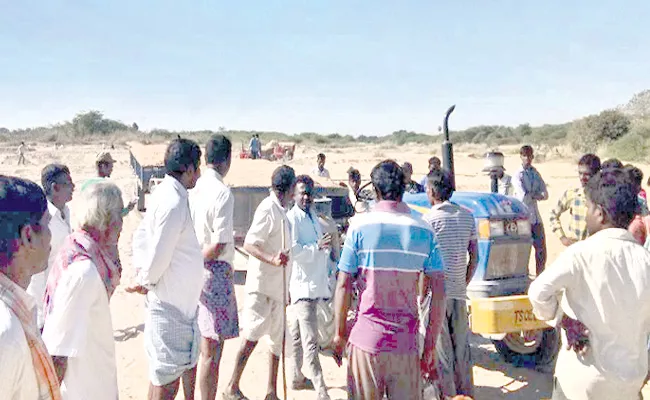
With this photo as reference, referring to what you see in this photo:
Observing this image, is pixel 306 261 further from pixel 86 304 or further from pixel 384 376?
pixel 86 304

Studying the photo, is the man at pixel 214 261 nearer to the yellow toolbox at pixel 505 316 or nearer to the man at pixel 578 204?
the yellow toolbox at pixel 505 316

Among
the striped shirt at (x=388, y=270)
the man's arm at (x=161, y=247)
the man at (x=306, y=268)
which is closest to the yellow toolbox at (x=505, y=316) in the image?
the man at (x=306, y=268)

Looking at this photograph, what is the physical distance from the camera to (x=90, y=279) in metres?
2.68

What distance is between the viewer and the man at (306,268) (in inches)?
209

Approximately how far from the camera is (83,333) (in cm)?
267

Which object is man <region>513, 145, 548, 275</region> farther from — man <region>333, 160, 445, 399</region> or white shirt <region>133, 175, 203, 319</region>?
white shirt <region>133, 175, 203, 319</region>

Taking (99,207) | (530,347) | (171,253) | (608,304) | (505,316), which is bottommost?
(530,347)

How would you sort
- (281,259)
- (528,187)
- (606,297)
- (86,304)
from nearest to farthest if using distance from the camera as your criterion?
1. (86,304)
2. (606,297)
3. (281,259)
4. (528,187)

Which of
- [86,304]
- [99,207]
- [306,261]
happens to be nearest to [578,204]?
[306,261]

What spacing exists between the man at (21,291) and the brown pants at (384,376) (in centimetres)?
204

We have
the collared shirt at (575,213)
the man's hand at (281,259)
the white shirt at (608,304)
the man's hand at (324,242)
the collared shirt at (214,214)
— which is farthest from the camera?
the collared shirt at (575,213)

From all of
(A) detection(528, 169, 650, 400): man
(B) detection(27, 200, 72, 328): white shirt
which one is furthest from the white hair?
(A) detection(528, 169, 650, 400): man

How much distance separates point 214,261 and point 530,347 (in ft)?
11.3

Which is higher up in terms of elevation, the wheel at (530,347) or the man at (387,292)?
the man at (387,292)
